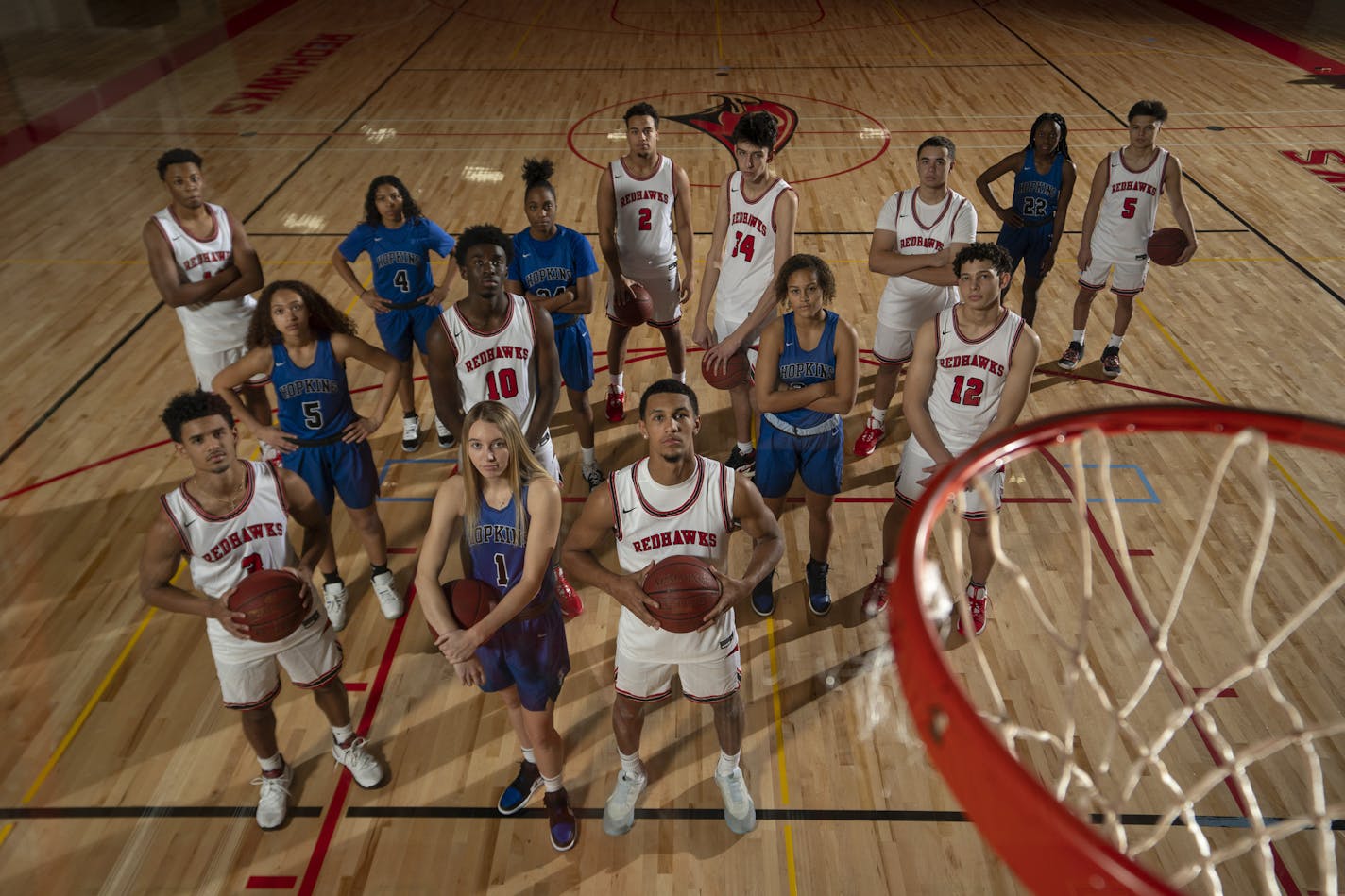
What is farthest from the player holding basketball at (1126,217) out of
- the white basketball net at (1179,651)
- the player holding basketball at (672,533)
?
the player holding basketball at (672,533)

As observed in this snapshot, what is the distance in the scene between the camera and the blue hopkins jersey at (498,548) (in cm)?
325

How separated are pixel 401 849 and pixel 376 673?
0.96 m

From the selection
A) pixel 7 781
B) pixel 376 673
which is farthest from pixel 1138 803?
pixel 7 781

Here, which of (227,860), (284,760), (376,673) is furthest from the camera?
(376,673)

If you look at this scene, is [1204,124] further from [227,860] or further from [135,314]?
[227,860]

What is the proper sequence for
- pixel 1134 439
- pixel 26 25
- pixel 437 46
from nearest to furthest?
pixel 1134 439, pixel 437 46, pixel 26 25

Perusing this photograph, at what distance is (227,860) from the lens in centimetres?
350

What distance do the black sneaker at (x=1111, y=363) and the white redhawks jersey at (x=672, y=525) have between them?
421 centimetres

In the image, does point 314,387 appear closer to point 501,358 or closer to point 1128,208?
point 501,358

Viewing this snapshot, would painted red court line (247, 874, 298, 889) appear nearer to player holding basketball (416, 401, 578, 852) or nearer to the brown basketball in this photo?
player holding basketball (416, 401, 578, 852)

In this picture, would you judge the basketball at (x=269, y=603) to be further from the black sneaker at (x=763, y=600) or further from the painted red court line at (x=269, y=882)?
the black sneaker at (x=763, y=600)

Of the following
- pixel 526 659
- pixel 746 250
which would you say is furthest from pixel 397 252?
pixel 526 659

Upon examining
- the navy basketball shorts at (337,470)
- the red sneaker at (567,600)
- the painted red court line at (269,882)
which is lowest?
the painted red court line at (269,882)

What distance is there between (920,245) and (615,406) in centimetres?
209
